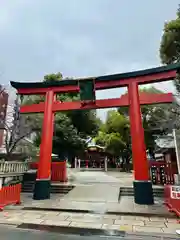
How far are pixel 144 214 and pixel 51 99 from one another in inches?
276

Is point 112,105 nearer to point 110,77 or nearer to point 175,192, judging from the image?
point 110,77

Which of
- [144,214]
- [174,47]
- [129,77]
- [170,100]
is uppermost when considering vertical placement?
[174,47]

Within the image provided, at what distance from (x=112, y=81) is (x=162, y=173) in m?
6.56

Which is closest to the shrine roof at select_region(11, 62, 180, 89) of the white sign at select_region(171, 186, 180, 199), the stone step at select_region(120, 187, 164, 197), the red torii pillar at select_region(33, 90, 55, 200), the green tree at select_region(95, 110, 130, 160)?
the red torii pillar at select_region(33, 90, 55, 200)

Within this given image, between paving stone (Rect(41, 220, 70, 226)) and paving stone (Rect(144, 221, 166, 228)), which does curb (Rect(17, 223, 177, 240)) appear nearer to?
paving stone (Rect(41, 220, 70, 226))

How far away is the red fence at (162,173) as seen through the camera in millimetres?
10844

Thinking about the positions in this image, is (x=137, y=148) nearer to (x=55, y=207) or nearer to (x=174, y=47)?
(x=55, y=207)

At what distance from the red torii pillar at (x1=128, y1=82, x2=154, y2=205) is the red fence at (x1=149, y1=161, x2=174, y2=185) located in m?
3.48

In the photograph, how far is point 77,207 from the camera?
6969 millimetres

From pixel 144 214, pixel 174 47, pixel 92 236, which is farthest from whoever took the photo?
pixel 174 47

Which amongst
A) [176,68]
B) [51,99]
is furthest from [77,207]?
[176,68]

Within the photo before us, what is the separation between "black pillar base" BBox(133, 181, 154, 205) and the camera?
305 inches

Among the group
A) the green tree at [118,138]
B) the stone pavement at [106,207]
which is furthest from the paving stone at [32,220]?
the green tree at [118,138]

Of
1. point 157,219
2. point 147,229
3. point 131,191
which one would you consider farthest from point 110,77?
point 147,229
